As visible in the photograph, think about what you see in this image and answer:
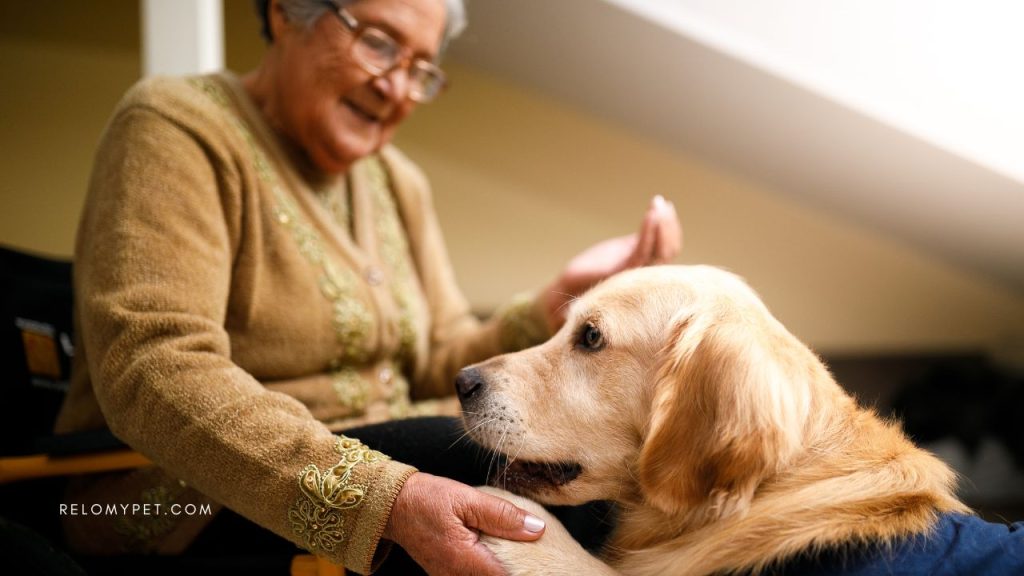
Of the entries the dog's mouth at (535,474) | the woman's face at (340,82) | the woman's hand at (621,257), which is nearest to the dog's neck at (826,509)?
the dog's mouth at (535,474)

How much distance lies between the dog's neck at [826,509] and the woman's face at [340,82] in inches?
31.3

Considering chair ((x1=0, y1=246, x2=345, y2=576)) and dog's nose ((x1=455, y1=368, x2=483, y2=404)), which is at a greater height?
dog's nose ((x1=455, y1=368, x2=483, y2=404))

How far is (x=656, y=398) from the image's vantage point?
818 millimetres

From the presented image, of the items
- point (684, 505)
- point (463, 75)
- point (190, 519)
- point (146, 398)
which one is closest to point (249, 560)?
point (190, 519)

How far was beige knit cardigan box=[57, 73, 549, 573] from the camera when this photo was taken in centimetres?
82

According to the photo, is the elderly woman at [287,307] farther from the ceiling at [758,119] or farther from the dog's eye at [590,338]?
the ceiling at [758,119]

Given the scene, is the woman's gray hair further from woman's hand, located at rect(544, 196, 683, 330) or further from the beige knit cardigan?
woman's hand, located at rect(544, 196, 683, 330)

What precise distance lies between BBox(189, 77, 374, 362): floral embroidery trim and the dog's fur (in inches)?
11.8

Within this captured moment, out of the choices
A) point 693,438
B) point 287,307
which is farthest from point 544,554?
point 287,307

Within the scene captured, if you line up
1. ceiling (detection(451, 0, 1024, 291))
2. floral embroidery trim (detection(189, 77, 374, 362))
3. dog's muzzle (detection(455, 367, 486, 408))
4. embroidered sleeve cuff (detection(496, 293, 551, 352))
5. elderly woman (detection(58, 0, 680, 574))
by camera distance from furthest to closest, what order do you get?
ceiling (detection(451, 0, 1024, 291)) < embroidered sleeve cuff (detection(496, 293, 551, 352)) < floral embroidery trim (detection(189, 77, 374, 362)) < dog's muzzle (detection(455, 367, 486, 408)) < elderly woman (detection(58, 0, 680, 574))

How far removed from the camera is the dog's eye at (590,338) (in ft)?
3.13

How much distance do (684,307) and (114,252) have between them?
0.74 meters

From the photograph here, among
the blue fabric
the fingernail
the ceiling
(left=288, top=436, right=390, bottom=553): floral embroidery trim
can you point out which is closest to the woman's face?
the ceiling

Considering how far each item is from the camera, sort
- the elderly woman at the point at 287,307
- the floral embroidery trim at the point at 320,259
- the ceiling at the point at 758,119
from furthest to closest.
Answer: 1. the ceiling at the point at 758,119
2. the floral embroidery trim at the point at 320,259
3. the elderly woman at the point at 287,307
